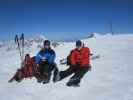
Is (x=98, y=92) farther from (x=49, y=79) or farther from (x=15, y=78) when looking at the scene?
(x=15, y=78)

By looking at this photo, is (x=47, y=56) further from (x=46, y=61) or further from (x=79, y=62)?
(x=79, y=62)

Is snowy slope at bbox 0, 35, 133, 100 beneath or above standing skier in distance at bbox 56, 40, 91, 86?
beneath

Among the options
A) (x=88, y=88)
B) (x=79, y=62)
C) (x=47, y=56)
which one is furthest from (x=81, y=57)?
(x=88, y=88)

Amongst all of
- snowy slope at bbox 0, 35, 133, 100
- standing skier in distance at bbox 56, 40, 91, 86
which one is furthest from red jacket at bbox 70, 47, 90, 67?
snowy slope at bbox 0, 35, 133, 100

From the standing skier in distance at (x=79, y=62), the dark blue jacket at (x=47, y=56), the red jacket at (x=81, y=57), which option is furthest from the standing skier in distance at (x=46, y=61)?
the red jacket at (x=81, y=57)

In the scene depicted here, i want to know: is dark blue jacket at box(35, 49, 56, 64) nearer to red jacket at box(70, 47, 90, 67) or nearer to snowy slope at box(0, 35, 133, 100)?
red jacket at box(70, 47, 90, 67)

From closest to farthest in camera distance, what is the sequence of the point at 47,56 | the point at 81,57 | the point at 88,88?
the point at 88,88 → the point at 81,57 → the point at 47,56

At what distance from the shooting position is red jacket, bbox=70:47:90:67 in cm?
1131

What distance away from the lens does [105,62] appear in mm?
14359

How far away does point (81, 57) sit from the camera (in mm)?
11344

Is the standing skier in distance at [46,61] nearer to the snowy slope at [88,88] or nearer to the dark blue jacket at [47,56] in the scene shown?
the dark blue jacket at [47,56]

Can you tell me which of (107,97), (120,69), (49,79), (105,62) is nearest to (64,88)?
(49,79)

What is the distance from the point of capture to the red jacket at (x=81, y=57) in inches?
445

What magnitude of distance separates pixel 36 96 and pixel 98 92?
88.7 inches
